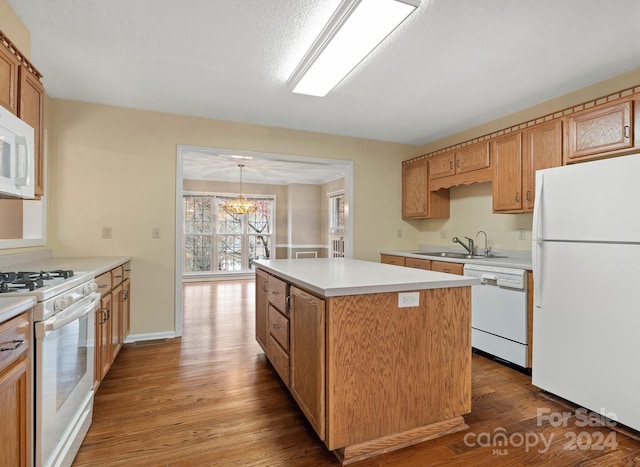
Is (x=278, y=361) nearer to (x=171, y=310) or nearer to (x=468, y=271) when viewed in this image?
(x=171, y=310)

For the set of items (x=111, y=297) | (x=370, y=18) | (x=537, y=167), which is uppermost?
(x=370, y=18)

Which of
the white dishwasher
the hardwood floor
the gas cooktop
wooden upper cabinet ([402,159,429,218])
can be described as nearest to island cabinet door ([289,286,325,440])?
the hardwood floor

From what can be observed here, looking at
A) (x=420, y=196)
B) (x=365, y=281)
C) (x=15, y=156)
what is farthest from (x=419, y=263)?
(x=15, y=156)

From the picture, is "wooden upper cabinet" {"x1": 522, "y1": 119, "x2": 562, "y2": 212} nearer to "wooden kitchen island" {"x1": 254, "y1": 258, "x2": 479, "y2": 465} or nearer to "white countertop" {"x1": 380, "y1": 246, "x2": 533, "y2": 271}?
"white countertop" {"x1": 380, "y1": 246, "x2": 533, "y2": 271}

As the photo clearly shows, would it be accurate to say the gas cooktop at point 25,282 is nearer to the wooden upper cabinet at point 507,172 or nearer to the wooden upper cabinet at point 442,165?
the wooden upper cabinet at point 507,172

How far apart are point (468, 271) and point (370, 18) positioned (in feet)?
7.62

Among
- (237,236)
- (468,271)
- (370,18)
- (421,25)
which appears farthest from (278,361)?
(237,236)

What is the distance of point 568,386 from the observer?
2.12 metres

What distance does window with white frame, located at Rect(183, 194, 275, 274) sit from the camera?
7629 mm

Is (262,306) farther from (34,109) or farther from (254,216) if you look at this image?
(254,216)

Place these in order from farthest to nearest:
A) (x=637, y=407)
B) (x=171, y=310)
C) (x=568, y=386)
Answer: (x=171, y=310) → (x=568, y=386) → (x=637, y=407)

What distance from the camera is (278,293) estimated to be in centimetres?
231

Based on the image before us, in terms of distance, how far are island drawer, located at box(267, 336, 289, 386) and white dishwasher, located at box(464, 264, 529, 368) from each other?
63.0 inches

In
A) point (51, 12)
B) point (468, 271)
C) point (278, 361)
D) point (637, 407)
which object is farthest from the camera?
point (468, 271)
